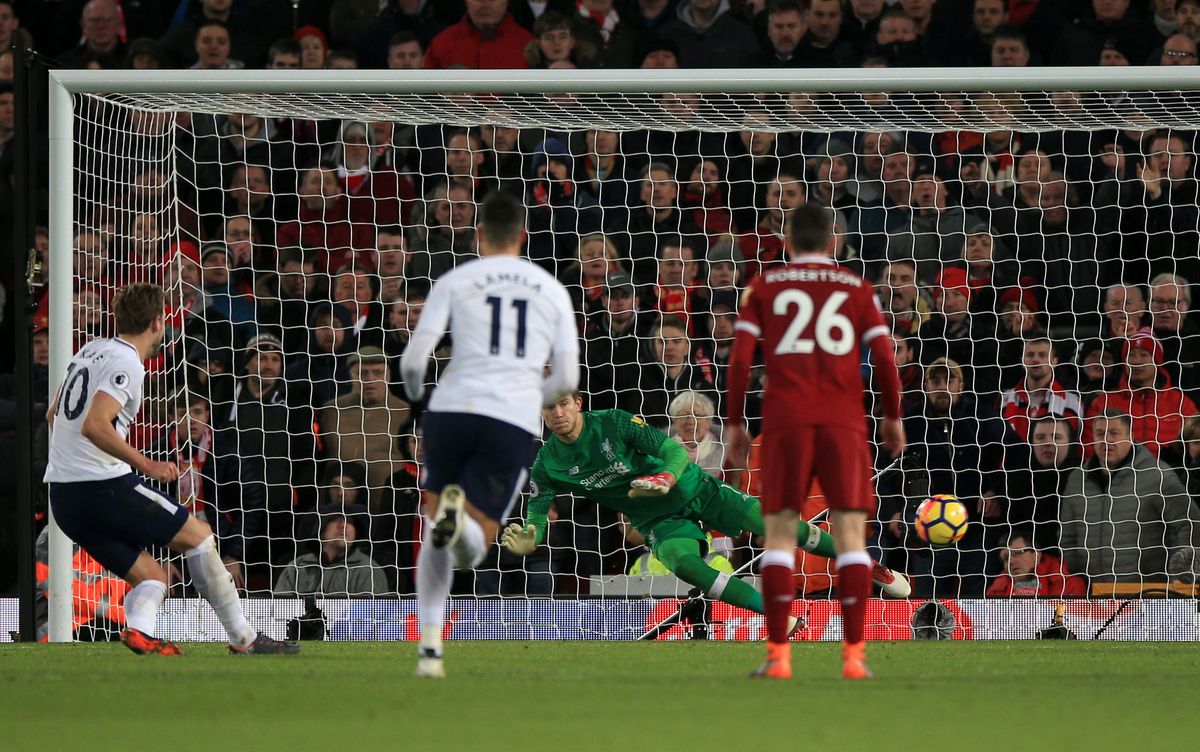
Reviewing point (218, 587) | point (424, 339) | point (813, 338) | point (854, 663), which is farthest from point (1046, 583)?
point (424, 339)

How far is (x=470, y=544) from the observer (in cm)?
591

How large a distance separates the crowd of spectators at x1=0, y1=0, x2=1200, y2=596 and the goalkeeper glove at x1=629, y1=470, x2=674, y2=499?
2.17m

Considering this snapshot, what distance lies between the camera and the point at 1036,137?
12.1 meters

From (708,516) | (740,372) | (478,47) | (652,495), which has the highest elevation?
(478,47)

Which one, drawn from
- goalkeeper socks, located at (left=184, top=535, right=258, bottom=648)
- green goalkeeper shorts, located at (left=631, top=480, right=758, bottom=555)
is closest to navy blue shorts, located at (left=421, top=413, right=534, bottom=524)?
Result: goalkeeper socks, located at (left=184, top=535, right=258, bottom=648)

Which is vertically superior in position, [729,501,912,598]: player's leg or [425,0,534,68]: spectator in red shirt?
[425,0,534,68]: spectator in red shirt

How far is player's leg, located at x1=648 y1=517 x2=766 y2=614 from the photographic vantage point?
9.30 m

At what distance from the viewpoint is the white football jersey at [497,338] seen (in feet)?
19.8

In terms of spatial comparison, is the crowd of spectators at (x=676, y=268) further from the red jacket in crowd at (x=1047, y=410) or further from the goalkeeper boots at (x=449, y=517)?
the goalkeeper boots at (x=449, y=517)

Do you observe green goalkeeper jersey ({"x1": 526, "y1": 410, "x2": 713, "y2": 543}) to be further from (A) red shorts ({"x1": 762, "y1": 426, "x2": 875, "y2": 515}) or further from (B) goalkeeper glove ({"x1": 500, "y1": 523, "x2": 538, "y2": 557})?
(A) red shorts ({"x1": 762, "y1": 426, "x2": 875, "y2": 515})

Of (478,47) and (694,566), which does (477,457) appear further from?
(478,47)

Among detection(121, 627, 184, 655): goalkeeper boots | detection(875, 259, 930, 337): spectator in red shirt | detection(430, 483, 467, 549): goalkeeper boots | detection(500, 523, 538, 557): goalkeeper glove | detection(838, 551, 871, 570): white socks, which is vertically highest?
detection(875, 259, 930, 337): spectator in red shirt

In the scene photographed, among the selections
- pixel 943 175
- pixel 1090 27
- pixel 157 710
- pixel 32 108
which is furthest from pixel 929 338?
pixel 157 710

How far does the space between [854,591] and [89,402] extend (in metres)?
3.59
